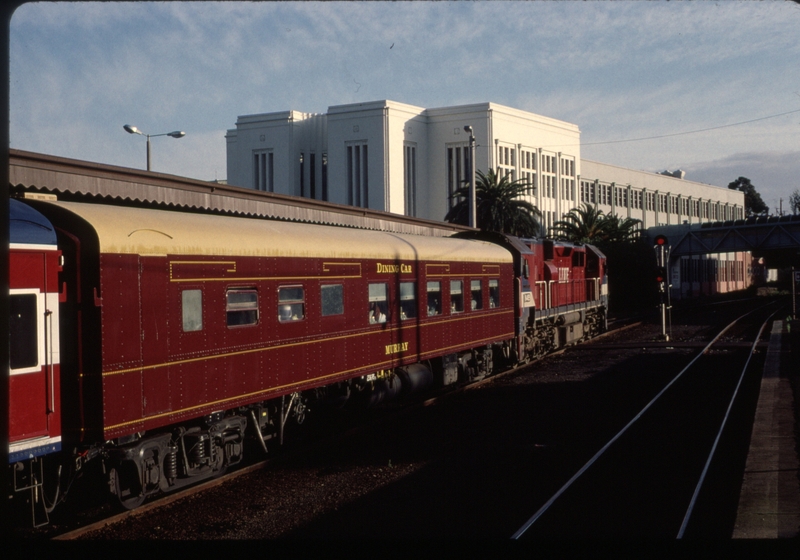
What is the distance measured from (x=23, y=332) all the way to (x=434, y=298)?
1047 cm

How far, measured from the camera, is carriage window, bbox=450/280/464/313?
60.6ft

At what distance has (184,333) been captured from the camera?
10109mm

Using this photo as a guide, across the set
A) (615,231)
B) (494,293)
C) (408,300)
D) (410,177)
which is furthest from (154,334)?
(410,177)

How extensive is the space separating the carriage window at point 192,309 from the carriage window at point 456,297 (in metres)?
8.87

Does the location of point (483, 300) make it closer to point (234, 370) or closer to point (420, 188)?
point (234, 370)

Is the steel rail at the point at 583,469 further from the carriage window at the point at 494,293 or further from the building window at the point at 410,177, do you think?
the building window at the point at 410,177

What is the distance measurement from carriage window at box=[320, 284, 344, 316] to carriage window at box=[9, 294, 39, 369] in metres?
5.57

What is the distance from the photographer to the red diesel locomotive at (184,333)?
857cm

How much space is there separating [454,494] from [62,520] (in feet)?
16.4

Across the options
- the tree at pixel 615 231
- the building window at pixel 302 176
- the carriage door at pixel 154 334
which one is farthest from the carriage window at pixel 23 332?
the building window at pixel 302 176

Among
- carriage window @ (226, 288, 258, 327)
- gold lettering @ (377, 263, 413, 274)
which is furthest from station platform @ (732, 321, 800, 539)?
gold lettering @ (377, 263, 413, 274)

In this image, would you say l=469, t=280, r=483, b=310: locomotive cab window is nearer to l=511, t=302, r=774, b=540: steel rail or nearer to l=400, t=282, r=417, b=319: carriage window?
l=400, t=282, r=417, b=319: carriage window

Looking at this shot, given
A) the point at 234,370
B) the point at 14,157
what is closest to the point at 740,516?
the point at 234,370

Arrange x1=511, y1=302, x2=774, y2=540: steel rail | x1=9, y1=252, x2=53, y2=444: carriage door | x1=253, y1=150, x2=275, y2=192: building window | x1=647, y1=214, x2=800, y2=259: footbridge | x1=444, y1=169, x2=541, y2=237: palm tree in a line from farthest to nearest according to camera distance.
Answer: x1=253, y1=150, x2=275, y2=192: building window < x1=647, y1=214, x2=800, y2=259: footbridge < x1=444, y1=169, x2=541, y2=237: palm tree < x1=511, y1=302, x2=774, y2=540: steel rail < x1=9, y1=252, x2=53, y2=444: carriage door
